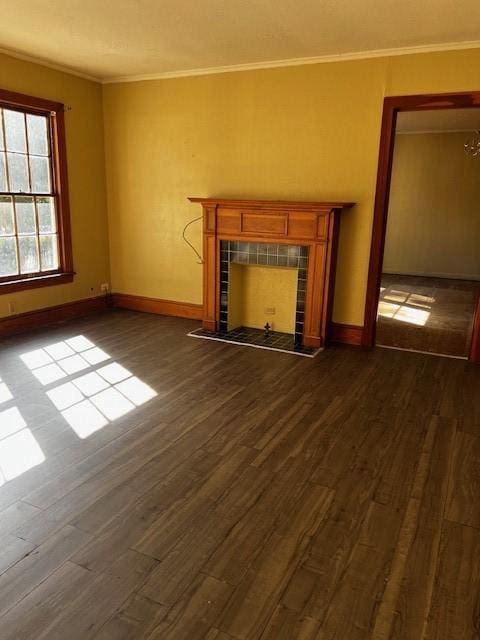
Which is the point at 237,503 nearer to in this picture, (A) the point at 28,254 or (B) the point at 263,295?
(B) the point at 263,295

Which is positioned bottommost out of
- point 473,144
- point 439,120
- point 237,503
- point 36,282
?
point 237,503

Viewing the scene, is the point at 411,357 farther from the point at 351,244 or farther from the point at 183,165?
the point at 183,165

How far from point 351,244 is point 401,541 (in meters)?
3.17

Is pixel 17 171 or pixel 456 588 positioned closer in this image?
pixel 456 588

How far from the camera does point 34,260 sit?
5.14 metres

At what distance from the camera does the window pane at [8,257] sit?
4.78 m

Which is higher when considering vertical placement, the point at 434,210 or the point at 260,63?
the point at 260,63

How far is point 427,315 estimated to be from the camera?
623 centimetres

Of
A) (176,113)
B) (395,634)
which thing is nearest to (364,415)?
(395,634)

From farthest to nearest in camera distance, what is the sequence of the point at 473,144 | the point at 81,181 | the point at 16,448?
the point at 473,144
the point at 81,181
the point at 16,448

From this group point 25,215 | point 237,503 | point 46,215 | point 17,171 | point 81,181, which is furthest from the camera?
point 81,181

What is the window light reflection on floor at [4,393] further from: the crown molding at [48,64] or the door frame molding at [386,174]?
the door frame molding at [386,174]

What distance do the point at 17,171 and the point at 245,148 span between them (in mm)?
2331

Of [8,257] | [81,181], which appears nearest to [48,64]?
[81,181]
